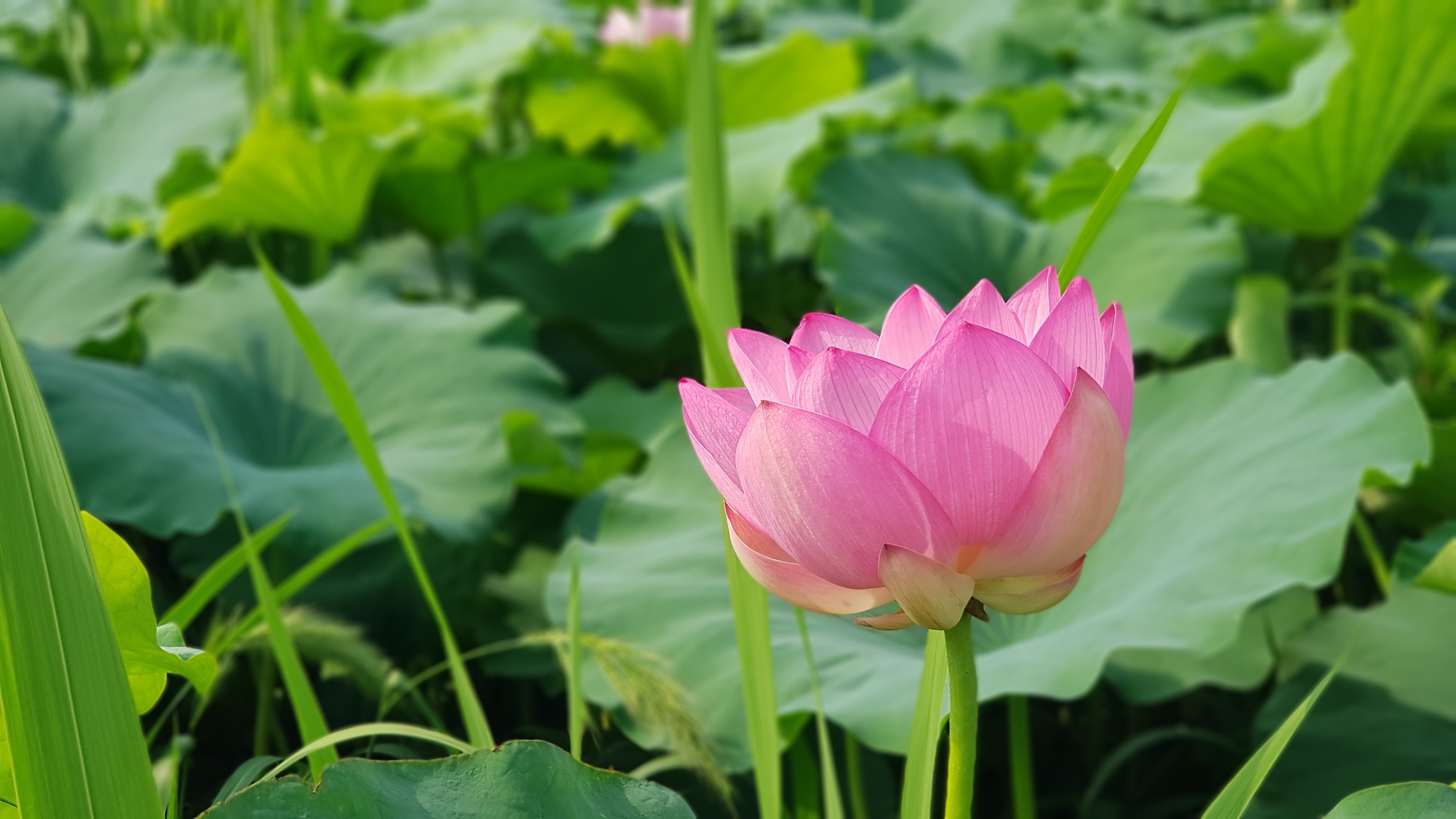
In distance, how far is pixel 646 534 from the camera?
96cm

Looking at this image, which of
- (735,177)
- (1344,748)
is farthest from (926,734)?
(735,177)

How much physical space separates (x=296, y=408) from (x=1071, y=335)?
0.99 m

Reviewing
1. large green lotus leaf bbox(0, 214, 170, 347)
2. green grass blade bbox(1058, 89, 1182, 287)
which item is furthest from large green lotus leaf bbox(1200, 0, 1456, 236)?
large green lotus leaf bbox(0, 214, 170, 347)

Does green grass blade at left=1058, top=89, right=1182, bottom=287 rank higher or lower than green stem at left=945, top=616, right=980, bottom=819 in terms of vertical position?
higher

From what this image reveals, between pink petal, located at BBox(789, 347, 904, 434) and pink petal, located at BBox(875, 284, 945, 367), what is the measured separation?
0.05 meters

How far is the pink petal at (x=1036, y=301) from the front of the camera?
0.39 meters

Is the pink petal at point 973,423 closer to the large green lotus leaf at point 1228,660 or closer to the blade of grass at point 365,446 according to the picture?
the blade of grass at point 365,446

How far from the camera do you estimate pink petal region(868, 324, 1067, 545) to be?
32 centimetres

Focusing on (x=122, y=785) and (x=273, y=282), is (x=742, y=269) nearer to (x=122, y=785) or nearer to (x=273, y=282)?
(x=273, y=282)

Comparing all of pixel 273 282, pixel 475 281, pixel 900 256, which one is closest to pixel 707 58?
pixel 273 282

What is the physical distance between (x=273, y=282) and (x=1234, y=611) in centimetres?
54

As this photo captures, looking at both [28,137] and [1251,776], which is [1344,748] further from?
[28,137]

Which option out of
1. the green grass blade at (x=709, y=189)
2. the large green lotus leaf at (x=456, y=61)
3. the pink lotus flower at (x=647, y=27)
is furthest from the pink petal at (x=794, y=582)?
the pink lotus flower at (x=647, y=27)

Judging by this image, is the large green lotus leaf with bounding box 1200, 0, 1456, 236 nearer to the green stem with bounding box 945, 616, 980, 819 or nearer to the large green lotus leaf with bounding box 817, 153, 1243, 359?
the large green lotus leaf with bounding box 817, 153, 1243, 359
